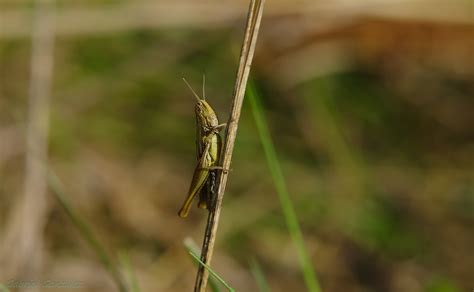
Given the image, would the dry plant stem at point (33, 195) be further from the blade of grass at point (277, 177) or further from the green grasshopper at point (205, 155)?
the blade of grass at point (277, 177)

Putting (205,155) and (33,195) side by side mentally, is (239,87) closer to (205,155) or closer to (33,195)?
(205,155)

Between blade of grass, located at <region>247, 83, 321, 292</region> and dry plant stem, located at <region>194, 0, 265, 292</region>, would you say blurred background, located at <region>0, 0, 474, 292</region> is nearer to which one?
blade of grass, located at <region>247, 83, 321, 292</region>

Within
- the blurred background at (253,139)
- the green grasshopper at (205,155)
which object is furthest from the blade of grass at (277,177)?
the blurred background at (253,139)

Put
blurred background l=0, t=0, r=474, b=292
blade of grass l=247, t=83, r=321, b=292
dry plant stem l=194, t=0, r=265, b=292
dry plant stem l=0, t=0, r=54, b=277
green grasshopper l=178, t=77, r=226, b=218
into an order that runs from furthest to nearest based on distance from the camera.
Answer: blurred background l=0, t=0, r=474, b=292, dry plant stem l=0, t=0, r=54, b=277, green grasshopper l=178, t=77, r=226, b=218, blade of grass l=247, t=83, r=321, b=292, dry plant stem l=194, t=0, r=265, b=292

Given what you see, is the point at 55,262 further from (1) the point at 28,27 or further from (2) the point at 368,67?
(2) the point at 368,67

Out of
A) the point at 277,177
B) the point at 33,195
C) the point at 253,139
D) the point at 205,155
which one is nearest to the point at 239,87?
the point at 277,177

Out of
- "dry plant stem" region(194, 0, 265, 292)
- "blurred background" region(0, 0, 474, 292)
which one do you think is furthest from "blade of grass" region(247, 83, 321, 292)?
"blurred background" region(0, 0, 474, 292)
